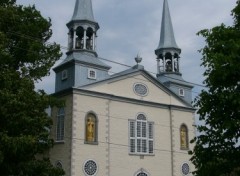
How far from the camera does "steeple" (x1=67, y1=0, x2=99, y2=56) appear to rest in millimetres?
33281

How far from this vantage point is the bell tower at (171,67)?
124ft

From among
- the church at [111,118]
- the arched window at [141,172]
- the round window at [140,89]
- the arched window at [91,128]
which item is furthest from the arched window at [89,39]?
the arched window at [141,172]

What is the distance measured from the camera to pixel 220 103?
51.4ft

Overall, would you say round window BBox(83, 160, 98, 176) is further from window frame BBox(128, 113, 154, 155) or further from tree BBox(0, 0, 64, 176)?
tree BBox(0, 0, 64, 176)

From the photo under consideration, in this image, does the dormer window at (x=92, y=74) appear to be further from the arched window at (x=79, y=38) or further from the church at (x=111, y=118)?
the arched window at (x=79, y=38)

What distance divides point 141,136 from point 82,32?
8.90m

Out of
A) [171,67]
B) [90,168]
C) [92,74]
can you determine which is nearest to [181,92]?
[171,67]

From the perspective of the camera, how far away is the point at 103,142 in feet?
102

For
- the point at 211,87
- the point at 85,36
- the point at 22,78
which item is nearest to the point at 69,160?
the point at 85,36

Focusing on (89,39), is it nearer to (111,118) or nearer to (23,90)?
(111,118)

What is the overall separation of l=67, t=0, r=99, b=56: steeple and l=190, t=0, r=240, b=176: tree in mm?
17800

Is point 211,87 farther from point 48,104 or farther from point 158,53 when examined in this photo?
point 158,53

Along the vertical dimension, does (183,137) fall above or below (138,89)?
below

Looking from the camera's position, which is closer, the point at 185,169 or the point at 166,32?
the point at 185,169
